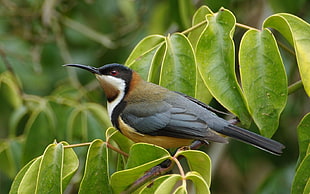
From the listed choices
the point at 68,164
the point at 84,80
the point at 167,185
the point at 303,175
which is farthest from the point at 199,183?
the point at 84,80

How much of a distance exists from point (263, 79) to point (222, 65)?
0.21m

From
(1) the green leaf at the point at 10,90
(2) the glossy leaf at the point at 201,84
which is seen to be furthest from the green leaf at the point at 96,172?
(1) the green leaf at the point at 10,90

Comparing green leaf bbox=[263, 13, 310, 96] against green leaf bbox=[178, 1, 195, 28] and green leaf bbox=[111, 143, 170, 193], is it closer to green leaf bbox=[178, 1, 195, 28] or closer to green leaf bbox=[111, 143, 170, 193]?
green leaf bbox=[111, 143, 170, 193]

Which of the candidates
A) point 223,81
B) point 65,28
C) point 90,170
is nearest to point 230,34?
point 223,81

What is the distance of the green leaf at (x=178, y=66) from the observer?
3.14 meters

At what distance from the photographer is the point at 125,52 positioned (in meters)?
6.43

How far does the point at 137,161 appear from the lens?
8.73 ft

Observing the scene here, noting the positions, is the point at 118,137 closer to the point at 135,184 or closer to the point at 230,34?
the point at 135,184

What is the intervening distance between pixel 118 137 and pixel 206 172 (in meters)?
0.94

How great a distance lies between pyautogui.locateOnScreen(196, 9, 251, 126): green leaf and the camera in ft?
9.77

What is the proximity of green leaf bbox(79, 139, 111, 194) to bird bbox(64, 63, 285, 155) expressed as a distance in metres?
0.61

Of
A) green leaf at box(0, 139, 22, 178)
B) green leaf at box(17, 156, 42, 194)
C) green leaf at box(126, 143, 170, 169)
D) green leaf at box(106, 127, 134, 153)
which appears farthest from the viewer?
green leaf at box(0, 139, 22, 178)

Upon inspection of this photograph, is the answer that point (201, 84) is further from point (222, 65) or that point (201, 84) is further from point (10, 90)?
point (10, 90)

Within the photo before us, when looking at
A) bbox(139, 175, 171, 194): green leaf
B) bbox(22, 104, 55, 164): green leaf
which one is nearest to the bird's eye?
bbox(22, 104, 55, 164): green leaf
